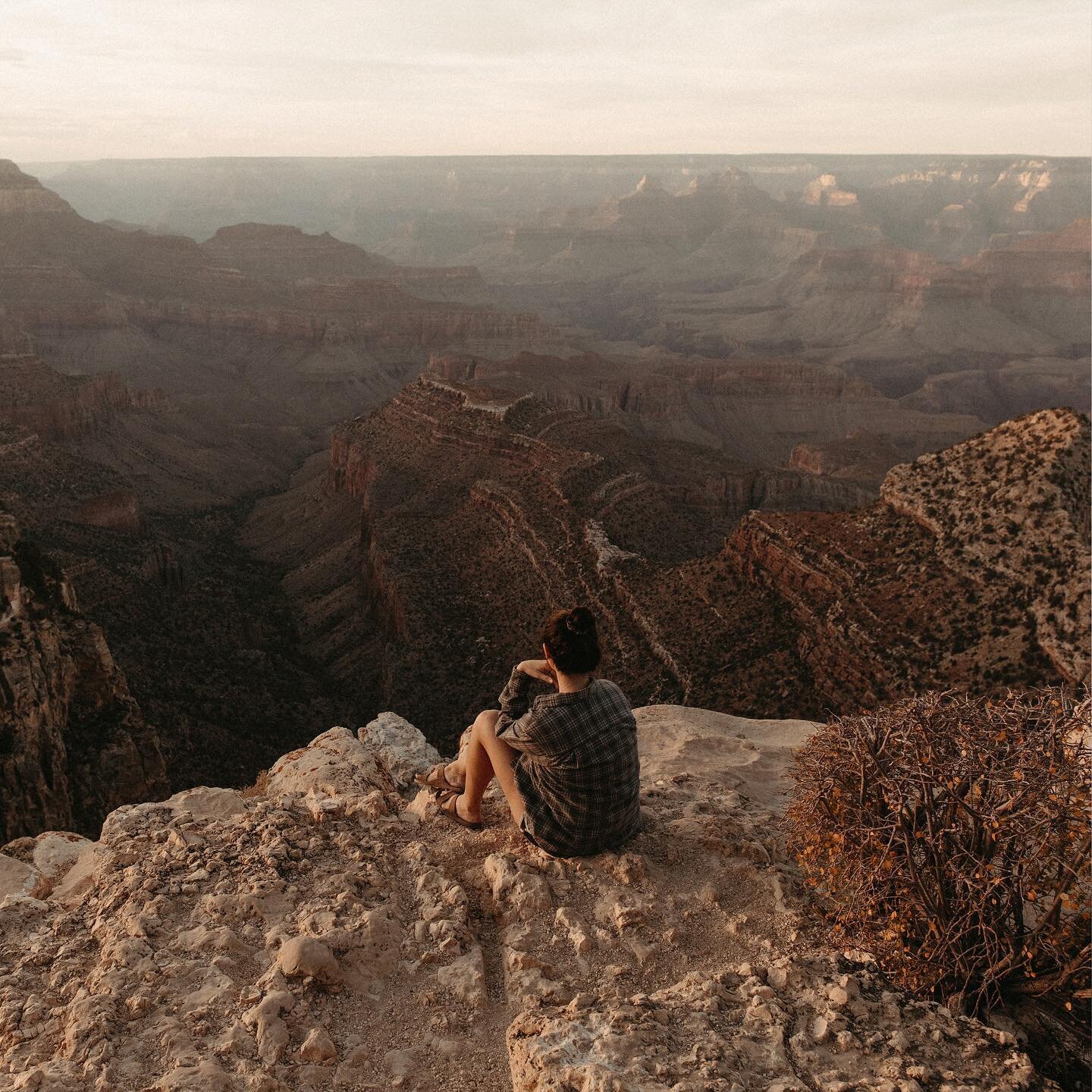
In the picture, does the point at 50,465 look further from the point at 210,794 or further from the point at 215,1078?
the point at 215,1078

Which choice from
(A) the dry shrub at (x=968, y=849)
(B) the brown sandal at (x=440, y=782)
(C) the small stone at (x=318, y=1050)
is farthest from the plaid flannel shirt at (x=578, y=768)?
(C) the small stone at (x=318, y=1050)

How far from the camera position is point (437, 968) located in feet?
24.4

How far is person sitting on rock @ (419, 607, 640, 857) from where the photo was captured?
812 cm

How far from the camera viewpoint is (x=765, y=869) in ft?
27.3

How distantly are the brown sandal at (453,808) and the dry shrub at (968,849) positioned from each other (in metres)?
3.29

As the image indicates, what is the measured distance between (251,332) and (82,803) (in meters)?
132

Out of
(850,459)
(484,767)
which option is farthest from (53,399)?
(484,767)

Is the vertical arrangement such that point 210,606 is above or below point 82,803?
below

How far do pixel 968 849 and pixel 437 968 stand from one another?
4041 millimetres

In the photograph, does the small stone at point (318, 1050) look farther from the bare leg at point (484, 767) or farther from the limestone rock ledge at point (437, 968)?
the bare leg at point (484, 767)

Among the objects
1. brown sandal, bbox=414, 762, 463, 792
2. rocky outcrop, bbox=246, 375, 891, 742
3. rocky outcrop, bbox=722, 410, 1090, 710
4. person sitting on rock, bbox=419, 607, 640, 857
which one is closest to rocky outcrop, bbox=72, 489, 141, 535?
rocky outcrop, bbox=246, 375, 891, 742

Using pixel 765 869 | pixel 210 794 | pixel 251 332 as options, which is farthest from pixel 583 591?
pixel 251 332

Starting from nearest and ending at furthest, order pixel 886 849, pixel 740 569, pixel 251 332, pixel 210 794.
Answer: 1. pixel 886 849
2. pixel 210 794
3. pixel 740 569
4. pixel 251 332

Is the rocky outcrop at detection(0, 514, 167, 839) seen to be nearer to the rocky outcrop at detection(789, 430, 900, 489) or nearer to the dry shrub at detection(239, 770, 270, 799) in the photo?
the dry shrub at detection(239, 770, 270, 799)
